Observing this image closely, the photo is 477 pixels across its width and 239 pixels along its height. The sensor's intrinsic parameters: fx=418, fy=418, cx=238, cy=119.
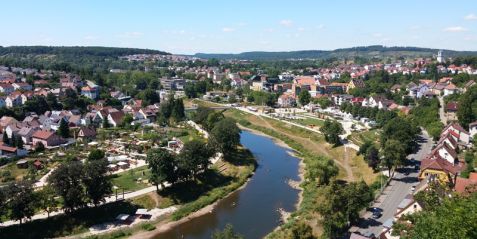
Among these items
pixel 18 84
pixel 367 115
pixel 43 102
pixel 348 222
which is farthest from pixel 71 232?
pixel 18 84

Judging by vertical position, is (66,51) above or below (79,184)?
above

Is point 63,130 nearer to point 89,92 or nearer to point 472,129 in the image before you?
point 89,92

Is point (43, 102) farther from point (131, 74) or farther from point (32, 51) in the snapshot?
point (32, 51)

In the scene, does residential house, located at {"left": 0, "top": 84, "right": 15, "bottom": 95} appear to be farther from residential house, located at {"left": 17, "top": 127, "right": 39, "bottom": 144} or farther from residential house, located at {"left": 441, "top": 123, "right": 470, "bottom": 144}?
residential house, located at {"left": 441, "top": 123, "right": 470, "bottom": 144}

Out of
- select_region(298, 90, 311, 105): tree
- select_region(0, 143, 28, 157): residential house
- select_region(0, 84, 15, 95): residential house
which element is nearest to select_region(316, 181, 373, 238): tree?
select_region(0, 143, 28, 157): residential house

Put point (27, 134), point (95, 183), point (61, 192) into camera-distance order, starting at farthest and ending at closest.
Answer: point (27, 134), point (95, 183), point (61, 192)

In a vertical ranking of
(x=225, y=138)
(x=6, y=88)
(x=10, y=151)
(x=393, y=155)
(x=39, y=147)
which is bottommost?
(x=39, y=147)

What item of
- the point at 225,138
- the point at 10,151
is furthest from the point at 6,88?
the point at 225,138
